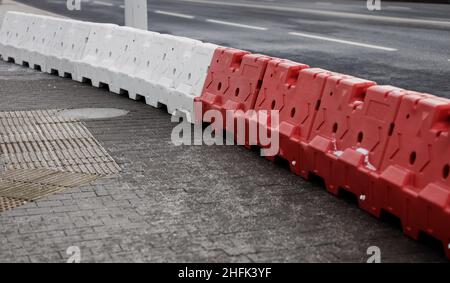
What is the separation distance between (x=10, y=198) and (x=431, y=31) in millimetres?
15041

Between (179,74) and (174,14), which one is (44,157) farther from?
(174,14)

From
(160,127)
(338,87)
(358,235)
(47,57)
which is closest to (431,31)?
(47,57)

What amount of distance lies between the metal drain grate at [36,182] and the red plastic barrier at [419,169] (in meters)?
2.62

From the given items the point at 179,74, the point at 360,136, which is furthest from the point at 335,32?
the point at 360,136

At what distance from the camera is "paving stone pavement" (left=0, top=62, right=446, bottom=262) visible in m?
4.76

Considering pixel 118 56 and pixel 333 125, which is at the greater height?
pixel 333 125

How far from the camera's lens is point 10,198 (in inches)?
233

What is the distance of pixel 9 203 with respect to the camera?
5797 mm

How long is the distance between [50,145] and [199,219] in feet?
9.34

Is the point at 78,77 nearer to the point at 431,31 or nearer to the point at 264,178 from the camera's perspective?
the point at 264,178

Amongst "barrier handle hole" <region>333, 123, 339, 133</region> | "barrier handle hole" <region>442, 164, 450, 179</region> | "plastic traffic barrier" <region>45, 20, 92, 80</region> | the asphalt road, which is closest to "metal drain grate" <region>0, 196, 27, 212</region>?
"barrier handle hole" <region>333, 123, 339, 133</region>

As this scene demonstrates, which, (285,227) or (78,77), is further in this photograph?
(78,77)
